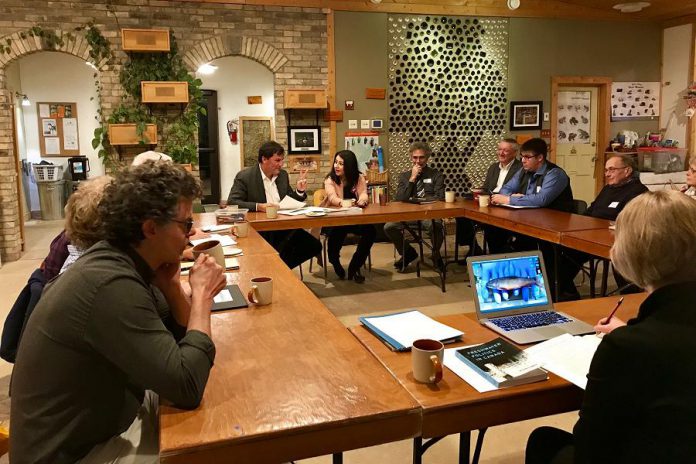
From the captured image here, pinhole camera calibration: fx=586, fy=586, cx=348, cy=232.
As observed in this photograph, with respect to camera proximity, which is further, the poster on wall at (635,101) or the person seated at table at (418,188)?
the poster on wall at (635,101)

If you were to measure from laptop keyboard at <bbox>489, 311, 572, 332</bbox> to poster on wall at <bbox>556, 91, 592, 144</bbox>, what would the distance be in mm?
6936

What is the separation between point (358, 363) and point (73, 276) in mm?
777

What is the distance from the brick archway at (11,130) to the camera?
6.21 metres

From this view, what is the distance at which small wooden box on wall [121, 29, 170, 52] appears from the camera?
631 centimetres

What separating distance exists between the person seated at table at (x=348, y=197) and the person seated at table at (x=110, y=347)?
3962 mm

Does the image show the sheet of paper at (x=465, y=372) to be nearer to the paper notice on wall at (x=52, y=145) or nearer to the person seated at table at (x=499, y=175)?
the person seated at table at (x=499, y=175)

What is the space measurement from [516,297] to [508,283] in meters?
0.06

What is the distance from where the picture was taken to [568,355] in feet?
5.60

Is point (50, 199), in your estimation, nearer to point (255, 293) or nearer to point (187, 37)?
point (187, 37)

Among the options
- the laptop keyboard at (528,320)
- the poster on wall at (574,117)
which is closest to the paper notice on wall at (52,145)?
the poster on wall at (574,117)

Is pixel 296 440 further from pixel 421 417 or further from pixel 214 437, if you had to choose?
pixel 421 417

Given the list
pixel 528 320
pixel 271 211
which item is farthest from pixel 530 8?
pixel 528 320

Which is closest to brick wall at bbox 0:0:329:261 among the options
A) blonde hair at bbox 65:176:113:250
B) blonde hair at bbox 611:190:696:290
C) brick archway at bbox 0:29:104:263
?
brick archway at bbox 0:29:104:263

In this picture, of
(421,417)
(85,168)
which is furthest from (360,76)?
(421,417)
